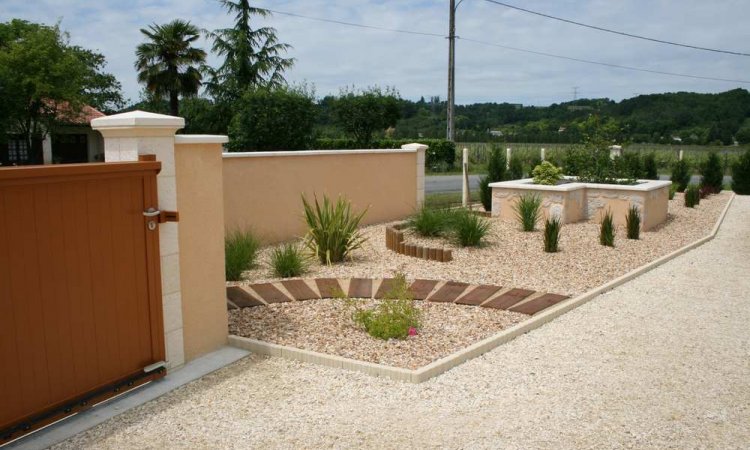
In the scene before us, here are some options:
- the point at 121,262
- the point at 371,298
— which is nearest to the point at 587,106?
the point at 371,298

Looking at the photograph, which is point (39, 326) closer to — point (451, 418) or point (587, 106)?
point (451, 418)

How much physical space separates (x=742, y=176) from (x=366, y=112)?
14.8 meters

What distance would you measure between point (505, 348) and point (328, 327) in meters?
1.57


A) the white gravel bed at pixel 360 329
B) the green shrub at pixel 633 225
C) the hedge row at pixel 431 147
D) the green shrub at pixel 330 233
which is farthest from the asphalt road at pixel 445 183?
the white gravel bed at pixel 360 329

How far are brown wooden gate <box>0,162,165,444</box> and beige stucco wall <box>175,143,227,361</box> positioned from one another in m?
0.36

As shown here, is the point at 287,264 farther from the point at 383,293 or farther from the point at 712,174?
the point at 712,174

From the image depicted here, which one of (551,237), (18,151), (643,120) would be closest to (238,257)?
(551,237)

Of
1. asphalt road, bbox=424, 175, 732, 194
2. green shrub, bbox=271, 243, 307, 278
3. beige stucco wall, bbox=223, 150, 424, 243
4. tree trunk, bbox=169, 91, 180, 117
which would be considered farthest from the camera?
tree trunk, bbox=169, 91, 180, 117

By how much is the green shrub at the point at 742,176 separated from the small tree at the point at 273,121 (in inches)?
579

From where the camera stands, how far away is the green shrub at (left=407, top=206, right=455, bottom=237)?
1030 centimetres

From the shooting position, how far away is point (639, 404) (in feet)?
14.9

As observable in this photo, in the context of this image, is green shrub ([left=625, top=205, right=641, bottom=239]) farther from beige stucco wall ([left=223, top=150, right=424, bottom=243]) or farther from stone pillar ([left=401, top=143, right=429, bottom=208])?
beige stucco wall ([left=223, top=150, right=424, bottom=243])

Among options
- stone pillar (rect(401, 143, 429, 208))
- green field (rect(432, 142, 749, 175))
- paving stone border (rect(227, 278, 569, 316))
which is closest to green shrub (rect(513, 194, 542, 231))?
stone pillar (rect(401, 143, 429, 208))

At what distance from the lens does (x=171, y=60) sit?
1358 inches
